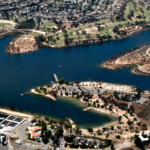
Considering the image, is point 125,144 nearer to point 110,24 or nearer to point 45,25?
point 110,24

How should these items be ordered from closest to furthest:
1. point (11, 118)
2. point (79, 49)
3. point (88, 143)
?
point (88, 143), point (11, 118), point (79, 49)

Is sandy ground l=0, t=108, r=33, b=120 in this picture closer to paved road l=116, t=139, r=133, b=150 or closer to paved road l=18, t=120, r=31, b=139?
paved road l=18, t=120, r=31, b=139

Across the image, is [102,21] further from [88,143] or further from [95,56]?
[88,143]

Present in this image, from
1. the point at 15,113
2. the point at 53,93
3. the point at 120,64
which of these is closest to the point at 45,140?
the point at 15,113

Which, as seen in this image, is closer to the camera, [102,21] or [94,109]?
[94,109]

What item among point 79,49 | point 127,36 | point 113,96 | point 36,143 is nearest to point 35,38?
point 79,49

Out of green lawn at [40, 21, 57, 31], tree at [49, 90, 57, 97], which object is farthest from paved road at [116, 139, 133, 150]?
green lawn at [40, 21, 57, 31]

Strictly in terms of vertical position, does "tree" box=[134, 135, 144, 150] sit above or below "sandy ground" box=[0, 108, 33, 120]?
below

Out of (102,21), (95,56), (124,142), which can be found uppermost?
(102,21)

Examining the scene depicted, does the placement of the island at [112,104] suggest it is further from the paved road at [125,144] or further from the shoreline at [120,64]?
the shoreline at [120,64]
